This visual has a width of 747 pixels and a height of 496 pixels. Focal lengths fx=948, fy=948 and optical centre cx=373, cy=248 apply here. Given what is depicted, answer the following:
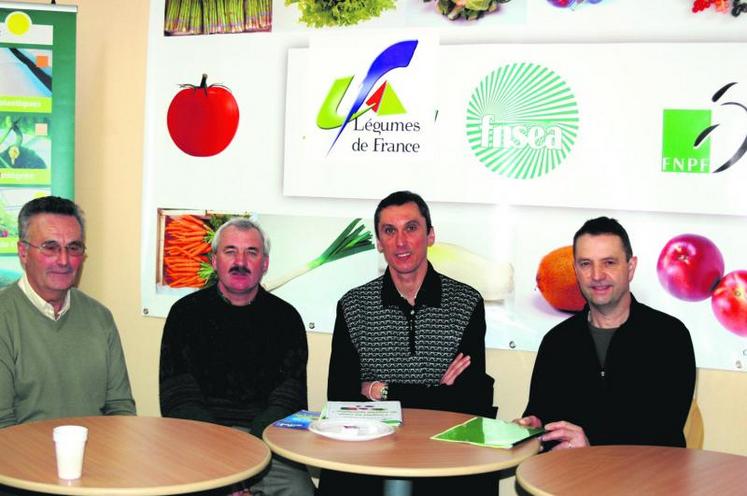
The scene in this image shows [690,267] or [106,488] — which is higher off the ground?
[690,267]

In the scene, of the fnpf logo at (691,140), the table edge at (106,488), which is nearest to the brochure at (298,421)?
the table edge at (106,488)

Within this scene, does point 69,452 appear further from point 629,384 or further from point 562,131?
point 562,131

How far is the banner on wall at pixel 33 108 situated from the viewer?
169 inches

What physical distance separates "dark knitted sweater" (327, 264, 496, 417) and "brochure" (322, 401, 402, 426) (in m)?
0.39

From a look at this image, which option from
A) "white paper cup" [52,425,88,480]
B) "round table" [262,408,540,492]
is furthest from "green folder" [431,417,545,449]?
"white paper cup" [52,425,88,480]

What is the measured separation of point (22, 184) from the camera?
14.0 feet

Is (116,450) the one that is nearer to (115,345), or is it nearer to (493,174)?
(115,345)

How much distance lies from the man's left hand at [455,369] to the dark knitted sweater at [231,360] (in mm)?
545

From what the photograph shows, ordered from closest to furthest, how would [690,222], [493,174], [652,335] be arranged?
[652,335]
[690,222]
[493,174]

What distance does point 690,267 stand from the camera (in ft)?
12.2

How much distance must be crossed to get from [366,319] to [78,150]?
76.5 inches

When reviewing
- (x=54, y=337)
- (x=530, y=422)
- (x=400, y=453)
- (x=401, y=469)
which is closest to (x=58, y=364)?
(x=54, y=337)

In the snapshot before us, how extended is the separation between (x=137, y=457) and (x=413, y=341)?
1361 millimetres

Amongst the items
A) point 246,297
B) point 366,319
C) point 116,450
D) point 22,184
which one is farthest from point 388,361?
point 22,184
